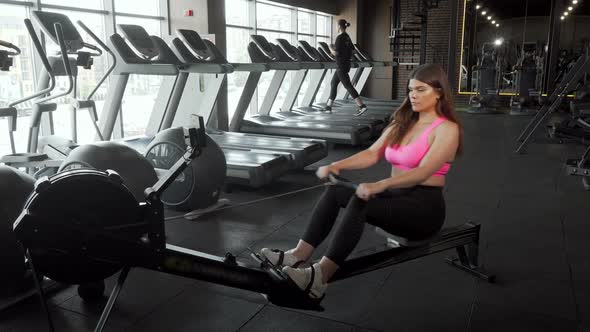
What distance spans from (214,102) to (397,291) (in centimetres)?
309

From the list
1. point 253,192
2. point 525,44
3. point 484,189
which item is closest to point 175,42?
point 253,192

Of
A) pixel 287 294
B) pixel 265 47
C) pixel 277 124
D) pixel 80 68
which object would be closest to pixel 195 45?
pixel 265 47

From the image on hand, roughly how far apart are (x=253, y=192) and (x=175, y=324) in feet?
7.01

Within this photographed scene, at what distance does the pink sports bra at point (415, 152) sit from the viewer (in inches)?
78.6

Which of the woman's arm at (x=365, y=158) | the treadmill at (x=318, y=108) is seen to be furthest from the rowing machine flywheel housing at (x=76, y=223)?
the treadmill at (x=318, y=108)

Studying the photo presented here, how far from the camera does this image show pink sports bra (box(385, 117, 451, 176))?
6.55 feet

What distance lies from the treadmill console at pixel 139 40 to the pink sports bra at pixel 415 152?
308 centimetres

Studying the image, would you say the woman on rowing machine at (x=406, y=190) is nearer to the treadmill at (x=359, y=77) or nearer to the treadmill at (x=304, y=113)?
the treadmill at (x=304, y=113)

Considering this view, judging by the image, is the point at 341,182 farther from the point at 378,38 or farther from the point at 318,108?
the point at 378,38

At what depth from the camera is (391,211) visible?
75.1 inches

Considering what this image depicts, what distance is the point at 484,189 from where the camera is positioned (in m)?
4.08

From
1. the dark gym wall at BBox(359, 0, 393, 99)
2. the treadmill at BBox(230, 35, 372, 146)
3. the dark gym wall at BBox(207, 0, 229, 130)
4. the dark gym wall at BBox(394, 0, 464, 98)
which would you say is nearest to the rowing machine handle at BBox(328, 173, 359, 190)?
the treadmill at BBox(230, 35, 372, 146)

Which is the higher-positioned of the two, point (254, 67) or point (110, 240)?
point (254, 67)

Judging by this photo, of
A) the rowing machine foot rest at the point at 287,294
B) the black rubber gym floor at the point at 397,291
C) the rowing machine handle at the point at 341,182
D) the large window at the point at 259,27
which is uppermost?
the large window at the point at 259,27
